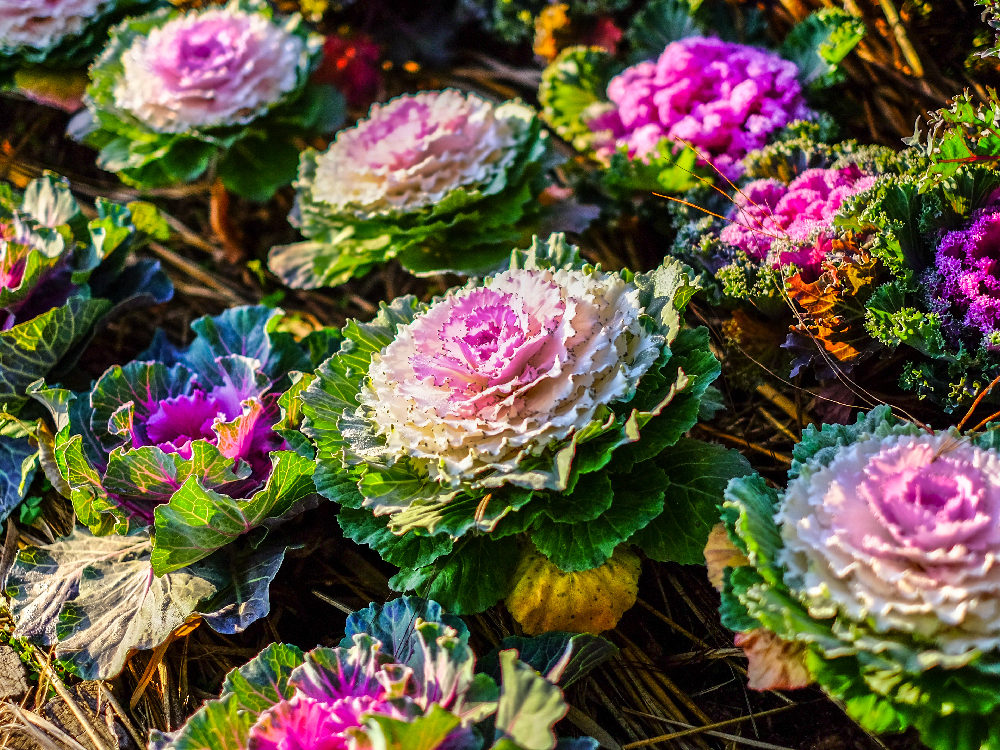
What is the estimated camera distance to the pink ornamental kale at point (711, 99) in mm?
1613

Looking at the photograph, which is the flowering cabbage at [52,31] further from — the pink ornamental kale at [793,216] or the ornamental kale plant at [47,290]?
the pink ornamental kale at [793,216]

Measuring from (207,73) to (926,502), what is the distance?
5.47 ft

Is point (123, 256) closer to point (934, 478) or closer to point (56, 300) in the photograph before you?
point (56, 300)

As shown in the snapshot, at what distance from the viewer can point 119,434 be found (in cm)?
131

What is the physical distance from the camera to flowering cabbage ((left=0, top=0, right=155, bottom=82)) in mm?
1981

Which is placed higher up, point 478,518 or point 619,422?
point 619,422

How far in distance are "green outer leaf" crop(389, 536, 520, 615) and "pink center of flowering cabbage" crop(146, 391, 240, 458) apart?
0.45m

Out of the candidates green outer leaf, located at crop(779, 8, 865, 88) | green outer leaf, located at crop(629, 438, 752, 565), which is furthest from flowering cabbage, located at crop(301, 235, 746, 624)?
green outer leaf, located at crop(779, 8, 865, 88)

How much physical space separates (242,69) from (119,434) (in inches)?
37.3

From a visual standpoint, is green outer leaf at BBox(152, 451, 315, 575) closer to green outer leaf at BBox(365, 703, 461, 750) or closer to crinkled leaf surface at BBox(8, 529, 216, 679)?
crinkled leaf surface at BBox(8, 529, 216, 679)

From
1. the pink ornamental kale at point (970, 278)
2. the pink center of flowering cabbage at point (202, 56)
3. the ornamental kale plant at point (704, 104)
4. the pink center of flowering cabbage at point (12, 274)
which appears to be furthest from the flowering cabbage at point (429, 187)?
the pink ornamental kale at point (970, 278)

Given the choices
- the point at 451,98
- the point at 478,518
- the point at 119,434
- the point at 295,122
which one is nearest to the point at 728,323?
the point at 478,518

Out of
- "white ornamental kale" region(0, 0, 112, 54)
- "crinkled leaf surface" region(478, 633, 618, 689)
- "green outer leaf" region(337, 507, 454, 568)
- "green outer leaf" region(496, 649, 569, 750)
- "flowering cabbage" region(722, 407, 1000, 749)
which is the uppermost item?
"white ornamental kale" region(0, 0, 112, 54)

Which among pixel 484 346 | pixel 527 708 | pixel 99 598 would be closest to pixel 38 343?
pixel 99 598
